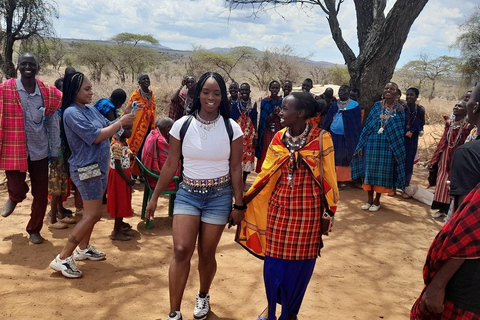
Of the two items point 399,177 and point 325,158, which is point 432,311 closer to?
point 325,158

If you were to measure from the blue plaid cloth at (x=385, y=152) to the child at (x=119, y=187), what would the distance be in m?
3.45

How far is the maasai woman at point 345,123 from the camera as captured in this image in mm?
6566

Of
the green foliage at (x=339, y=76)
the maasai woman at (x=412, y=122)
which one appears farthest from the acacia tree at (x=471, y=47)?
the maasai woman at (x=412, y=122)

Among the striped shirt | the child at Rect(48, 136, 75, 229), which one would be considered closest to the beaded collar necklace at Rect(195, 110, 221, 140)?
the striped shirt

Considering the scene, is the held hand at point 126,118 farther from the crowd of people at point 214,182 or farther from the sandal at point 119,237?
the sandal at point 119,237

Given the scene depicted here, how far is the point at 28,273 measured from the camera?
A: 11.5 feet

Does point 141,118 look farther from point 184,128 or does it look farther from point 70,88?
point 184,128

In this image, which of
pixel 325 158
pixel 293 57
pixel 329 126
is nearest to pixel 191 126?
pixel 325 158

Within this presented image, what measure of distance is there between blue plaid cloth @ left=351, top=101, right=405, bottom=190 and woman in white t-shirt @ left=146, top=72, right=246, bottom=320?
11.6ft

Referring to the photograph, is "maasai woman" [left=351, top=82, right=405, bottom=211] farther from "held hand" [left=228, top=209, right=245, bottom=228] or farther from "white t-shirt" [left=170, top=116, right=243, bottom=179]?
"white t-shirt" [left=170, top=116, right=243, bottom=179]

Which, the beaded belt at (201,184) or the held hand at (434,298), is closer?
the held hand at (434,298)

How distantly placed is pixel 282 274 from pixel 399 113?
3857 mm

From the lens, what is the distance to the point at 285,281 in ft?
8.68

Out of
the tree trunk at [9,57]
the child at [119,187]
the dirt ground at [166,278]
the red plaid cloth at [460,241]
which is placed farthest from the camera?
the tree trunk at [9,57]
